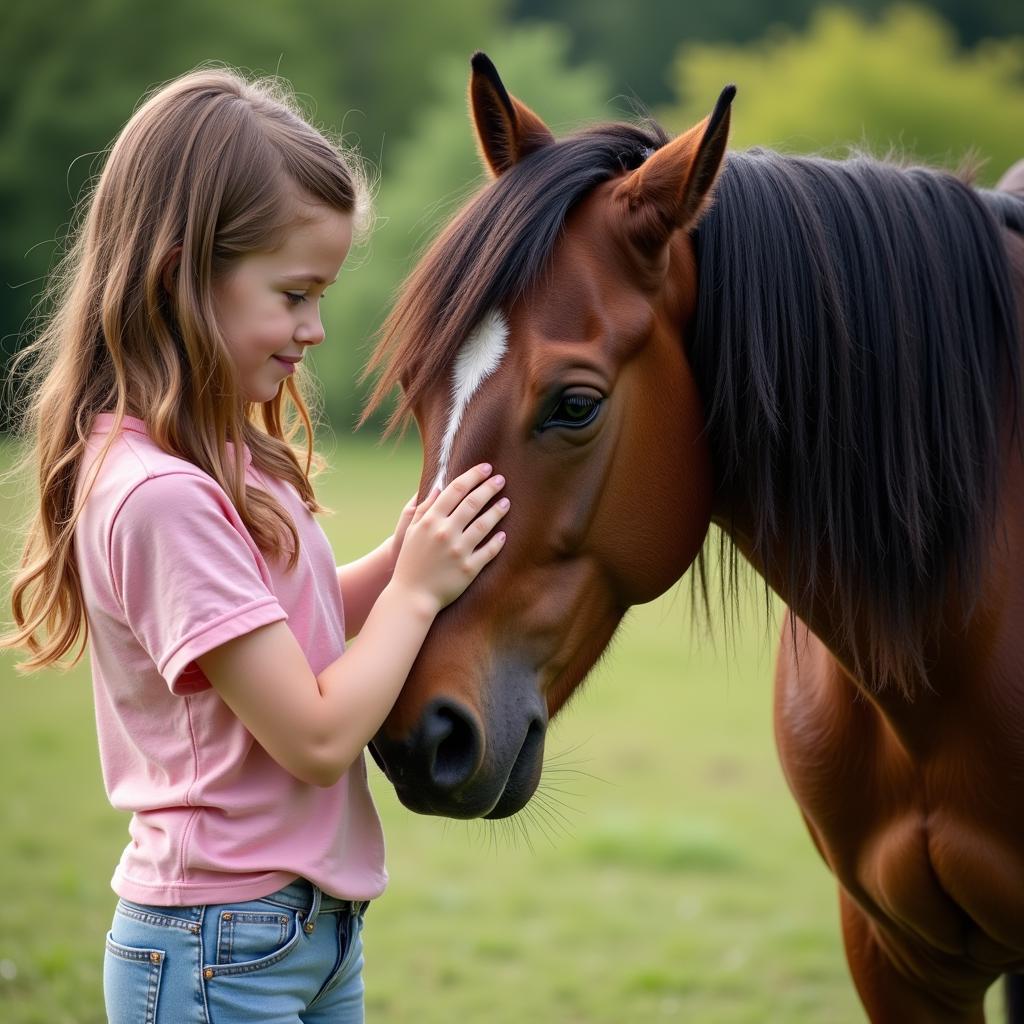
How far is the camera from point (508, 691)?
186cm

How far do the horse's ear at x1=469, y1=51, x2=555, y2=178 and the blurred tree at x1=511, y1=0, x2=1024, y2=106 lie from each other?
137 ft

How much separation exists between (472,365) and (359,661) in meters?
0.51

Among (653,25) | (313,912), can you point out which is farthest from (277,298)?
(653,25)

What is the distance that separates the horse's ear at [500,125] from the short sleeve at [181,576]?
0.88m

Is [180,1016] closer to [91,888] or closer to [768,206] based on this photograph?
[768,206]

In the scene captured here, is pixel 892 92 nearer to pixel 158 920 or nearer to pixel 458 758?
pixel 458 758

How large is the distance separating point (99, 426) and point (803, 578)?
1.23m

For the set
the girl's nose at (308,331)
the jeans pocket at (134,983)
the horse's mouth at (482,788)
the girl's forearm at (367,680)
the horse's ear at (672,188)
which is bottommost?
the jeans pocket at (134,983)

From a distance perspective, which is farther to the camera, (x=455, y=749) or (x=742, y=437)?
(x=742, y=437)

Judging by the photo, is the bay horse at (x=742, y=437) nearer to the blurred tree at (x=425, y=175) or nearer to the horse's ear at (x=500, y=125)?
the horse's ear at (x=500, y=125)

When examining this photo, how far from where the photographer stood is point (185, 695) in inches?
69.6

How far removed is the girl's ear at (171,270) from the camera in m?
1.85

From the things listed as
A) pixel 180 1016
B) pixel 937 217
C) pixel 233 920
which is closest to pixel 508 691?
pixel 233 920

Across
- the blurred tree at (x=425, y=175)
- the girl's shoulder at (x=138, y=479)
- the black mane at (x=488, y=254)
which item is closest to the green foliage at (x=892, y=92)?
the blurred tree at (x=425, y=175)
